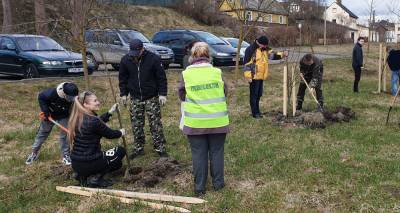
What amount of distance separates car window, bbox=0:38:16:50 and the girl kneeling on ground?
30.9ft

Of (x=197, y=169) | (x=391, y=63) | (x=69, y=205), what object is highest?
(x=391, y=63)

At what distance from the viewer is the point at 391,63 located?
12.6 m

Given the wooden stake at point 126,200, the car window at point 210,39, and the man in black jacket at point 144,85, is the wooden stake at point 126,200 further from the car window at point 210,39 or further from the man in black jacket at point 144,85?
the car window at point 210,39

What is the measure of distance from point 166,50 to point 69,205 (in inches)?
494

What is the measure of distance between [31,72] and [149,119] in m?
7.88

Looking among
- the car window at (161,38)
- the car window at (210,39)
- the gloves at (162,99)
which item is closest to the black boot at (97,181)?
the gloves at (162,99)

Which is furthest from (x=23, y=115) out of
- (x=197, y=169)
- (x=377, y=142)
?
(x=377, y=142)

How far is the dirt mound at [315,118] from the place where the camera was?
8.59 m

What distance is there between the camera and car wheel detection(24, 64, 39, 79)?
13.3 metres

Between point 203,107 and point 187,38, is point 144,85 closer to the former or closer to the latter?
point 203,107

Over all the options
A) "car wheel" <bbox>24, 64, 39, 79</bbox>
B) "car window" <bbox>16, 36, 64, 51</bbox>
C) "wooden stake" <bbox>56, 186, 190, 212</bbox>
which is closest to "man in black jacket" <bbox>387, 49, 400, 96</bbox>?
"wooden stake" <bbox>56, 186, 190, 212</bbox>

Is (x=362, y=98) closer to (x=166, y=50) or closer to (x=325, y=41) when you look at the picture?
(x=166, y=50)

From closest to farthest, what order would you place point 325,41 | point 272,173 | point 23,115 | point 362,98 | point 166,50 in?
1. point 272,173
2. point 23,115
3. point 362,98
4. point 166,50
5. point 325,41

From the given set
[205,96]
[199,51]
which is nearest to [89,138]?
[205,96]
